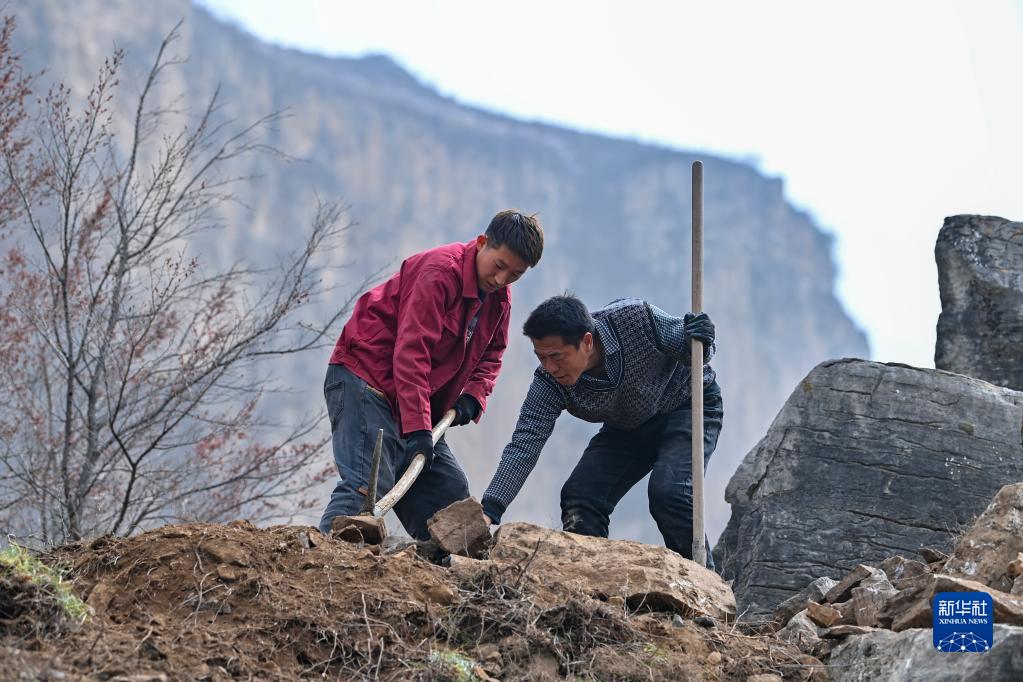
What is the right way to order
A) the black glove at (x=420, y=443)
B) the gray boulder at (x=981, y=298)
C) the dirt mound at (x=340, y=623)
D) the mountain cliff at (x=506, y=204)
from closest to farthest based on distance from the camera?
the dirt mound at (x=340, y=623) → the black glove at (x=420, y=443) → the gray boulder at (x=981, y=298) → the mountain cliff at (x=506, y=204)

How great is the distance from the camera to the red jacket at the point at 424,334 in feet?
15.4

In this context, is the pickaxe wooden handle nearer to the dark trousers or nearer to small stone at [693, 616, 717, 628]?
the dark trousers

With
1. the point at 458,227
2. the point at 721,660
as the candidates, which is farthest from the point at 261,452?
the point at 458,227

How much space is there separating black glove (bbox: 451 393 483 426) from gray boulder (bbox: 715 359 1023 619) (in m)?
1.68

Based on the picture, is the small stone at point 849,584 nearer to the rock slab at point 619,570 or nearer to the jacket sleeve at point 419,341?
the rock slab at point 619,570

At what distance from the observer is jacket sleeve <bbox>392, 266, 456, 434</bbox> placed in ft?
15.4

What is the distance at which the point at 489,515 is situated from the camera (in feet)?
16.2

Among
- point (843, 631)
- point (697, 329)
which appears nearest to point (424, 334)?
point (697, 329)

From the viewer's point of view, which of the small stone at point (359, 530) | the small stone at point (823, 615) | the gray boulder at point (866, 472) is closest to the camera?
the small stone at point (359, 530)

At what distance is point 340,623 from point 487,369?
6.24ft

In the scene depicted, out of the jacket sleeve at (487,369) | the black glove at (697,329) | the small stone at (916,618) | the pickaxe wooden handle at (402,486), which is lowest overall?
the small stone at (916,618)

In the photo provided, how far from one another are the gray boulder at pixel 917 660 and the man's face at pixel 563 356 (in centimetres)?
154

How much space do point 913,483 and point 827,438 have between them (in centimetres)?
47

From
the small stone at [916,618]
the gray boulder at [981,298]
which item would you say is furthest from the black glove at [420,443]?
the gray boulder at [981,298]
